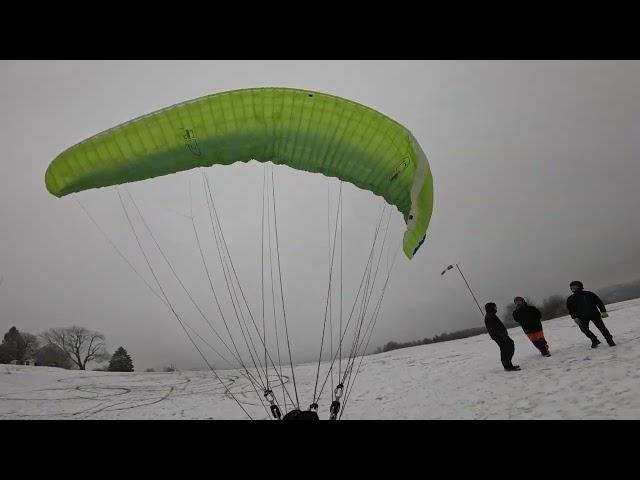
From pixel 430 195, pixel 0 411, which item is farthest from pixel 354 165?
pixel 0 411

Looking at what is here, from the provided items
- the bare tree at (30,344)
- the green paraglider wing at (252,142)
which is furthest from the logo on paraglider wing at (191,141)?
the bare tree at (30,344)

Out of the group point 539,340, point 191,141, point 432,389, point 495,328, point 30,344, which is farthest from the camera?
point 30,344

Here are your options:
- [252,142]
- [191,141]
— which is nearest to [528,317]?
[252,142]

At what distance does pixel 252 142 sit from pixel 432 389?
821 cm

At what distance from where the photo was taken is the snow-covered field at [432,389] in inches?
238

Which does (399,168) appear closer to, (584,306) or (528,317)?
(528,317)

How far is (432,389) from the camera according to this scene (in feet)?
29.8

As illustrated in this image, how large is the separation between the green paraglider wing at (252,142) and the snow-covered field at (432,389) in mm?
4475

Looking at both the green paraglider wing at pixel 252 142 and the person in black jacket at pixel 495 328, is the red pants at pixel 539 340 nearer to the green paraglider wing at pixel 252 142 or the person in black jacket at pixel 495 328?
the person in black jacket at pixel 495 328

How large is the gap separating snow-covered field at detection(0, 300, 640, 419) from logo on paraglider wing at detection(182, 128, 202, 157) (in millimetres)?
7437

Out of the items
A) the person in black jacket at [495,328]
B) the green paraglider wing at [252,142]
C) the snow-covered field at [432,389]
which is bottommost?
the snow-covered field at [432,389]

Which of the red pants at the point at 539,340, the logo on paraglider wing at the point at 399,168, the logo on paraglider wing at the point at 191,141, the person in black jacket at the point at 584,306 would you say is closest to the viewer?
the logo on paraglider wing at the point at 191,141
